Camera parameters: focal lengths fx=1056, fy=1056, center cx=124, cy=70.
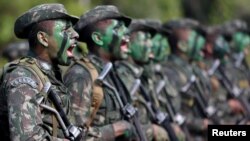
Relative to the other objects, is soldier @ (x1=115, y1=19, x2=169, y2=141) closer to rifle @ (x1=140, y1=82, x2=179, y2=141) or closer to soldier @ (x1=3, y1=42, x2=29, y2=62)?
rifle @ (x1=140, y1=82, x2=179, y2=141)

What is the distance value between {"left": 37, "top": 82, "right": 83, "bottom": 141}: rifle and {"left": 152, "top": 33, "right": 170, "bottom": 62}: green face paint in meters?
4.13

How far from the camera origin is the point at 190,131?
13344 mm

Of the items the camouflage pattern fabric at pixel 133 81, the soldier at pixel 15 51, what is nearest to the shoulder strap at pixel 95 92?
the camouflage pattern fabric at pixel 133 81

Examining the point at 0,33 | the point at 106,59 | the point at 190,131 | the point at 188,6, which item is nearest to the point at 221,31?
the point at 190,131

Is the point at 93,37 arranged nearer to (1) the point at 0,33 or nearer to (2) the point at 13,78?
(2) the point at 13,78

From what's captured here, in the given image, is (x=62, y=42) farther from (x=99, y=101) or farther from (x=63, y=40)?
(x=99, y=101)

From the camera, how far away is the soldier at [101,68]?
9.27 metres

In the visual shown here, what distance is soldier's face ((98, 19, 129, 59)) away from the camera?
32.4ft

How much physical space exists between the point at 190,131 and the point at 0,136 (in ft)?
17.4

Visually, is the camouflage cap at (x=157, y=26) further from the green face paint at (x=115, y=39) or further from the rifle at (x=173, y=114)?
the green face paint at (x=115, y=39)

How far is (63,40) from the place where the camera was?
8.69m

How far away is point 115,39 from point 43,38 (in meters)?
1.44

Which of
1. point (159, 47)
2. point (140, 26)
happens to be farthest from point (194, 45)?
point (140, 26)

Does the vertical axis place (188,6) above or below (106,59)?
below
